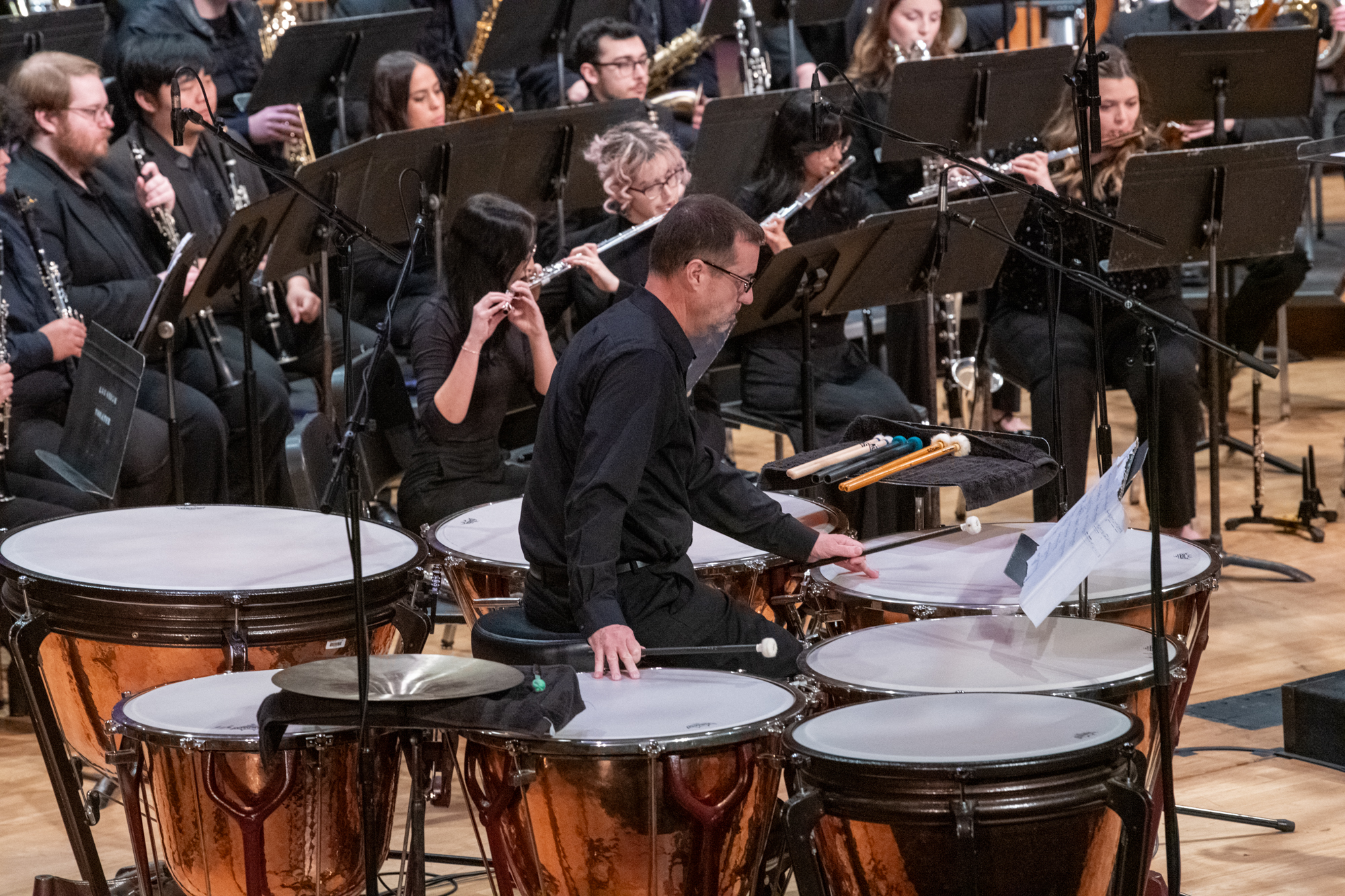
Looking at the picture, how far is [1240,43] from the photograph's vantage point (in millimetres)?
5113

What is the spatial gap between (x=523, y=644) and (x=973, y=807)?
2.88 feet

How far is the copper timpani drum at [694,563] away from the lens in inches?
117

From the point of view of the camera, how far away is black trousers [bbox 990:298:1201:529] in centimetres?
459

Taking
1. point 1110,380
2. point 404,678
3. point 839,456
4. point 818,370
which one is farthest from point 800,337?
point 404,678

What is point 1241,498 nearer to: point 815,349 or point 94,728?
point 815,349

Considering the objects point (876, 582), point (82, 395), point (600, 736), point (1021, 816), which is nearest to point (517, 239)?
point (82, 395)

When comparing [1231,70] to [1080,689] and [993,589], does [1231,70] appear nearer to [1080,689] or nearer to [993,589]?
[993,589]

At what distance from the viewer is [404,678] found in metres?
2.25

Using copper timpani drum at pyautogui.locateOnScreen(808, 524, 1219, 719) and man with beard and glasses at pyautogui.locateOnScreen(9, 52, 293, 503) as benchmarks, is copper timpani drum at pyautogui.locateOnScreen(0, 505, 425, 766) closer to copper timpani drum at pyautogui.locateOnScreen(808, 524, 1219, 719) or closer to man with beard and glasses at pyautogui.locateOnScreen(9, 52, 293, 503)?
copper timpani drum at pyautogui.locateOnScreen(808, 524, 1219, 719)

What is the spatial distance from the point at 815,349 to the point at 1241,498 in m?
1.66

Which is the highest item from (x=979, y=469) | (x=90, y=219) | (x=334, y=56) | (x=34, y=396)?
(x=334, y=56)

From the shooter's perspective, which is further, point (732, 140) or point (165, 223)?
point (732, 140)

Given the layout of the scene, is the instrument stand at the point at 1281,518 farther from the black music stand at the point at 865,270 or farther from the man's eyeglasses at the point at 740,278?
the man's eyeglasses at the point at 740,278

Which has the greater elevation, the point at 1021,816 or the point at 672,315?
the point at 672,315
